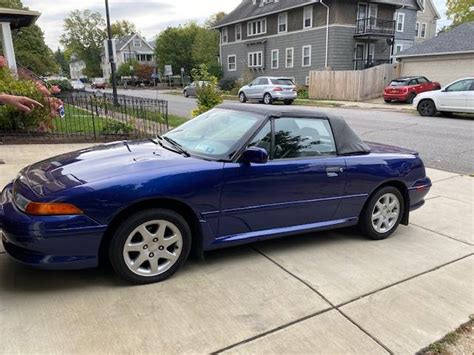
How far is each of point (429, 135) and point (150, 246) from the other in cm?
1097

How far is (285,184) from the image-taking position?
374 centimetres

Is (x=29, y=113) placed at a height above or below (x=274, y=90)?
above

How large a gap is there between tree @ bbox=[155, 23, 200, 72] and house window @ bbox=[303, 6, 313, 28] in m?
27.4

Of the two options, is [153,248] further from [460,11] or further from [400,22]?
[460,11]

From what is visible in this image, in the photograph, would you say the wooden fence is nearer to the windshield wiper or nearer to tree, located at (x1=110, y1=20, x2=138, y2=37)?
the windshield wiper

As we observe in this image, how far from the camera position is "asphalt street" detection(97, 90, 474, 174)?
876 centimetres

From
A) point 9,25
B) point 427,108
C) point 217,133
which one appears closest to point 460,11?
point 427,108

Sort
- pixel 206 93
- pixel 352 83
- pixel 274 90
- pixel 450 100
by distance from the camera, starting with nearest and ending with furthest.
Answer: pixel 206 93 → pixel 450 100 → pixel 274 90 → pixel 352 83

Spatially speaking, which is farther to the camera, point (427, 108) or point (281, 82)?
point (281, 82)

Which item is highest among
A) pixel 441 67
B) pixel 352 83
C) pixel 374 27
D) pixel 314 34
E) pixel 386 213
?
pixel 374 27

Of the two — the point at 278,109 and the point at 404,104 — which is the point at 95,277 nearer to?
the point at 278,109

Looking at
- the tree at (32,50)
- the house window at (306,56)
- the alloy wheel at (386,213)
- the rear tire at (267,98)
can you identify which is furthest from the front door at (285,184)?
the tree at (32,50)

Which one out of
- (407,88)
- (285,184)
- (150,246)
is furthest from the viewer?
(407,88)

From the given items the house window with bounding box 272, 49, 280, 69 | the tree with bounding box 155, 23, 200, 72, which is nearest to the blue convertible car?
the house window with bounding box 272, 49, 280, 69
